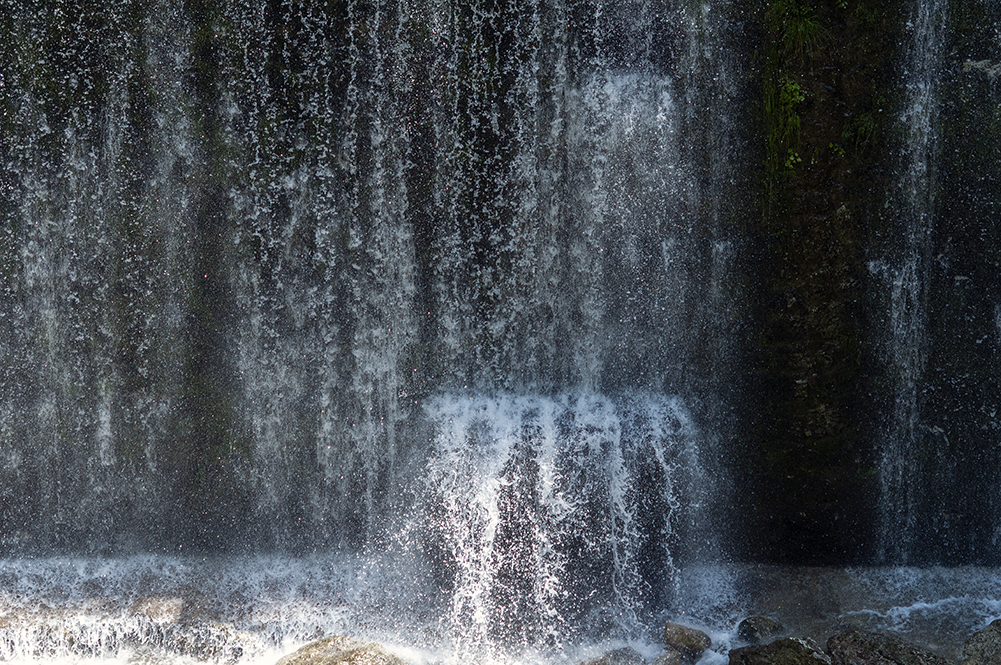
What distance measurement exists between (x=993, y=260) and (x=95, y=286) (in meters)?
5.17

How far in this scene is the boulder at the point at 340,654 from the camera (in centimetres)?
405

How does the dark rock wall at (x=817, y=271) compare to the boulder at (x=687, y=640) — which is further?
the boulder at (x=687, y=640)

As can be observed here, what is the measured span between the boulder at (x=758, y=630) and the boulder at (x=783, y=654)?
51 millimetres

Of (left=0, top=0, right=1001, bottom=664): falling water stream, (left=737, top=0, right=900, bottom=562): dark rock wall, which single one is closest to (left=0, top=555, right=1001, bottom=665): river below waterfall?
(left=0, top=0, right=1001, bottom=664): falling water stream

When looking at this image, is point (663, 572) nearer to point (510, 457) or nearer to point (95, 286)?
point (510, 457)

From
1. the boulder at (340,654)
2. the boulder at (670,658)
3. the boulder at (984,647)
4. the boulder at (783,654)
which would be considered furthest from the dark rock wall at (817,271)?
the boulder at (340,654)

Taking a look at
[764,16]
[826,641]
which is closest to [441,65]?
[764,16]

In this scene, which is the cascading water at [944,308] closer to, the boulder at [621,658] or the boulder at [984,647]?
the boulder at [984,647]

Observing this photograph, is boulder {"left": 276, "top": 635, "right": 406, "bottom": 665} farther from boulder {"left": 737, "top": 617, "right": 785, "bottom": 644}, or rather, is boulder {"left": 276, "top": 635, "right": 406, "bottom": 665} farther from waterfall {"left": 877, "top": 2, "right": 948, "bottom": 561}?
waterfall {"left": 877, "top": 2, "right": 948, "bottom": 561}

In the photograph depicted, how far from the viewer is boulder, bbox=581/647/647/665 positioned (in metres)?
4.07

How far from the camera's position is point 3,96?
409cm

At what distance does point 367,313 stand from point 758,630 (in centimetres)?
292

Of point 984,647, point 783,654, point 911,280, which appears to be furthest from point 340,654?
point 911,280

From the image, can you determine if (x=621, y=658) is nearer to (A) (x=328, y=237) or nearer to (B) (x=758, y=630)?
(B) (x=758, y=630)
